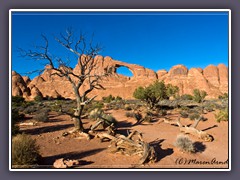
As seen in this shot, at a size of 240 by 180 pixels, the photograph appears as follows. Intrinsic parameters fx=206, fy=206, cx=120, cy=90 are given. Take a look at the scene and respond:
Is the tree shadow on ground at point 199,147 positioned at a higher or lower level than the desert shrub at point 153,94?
lower

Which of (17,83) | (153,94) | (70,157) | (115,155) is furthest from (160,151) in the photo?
(153,94)

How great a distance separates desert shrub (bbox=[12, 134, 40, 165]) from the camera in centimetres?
533

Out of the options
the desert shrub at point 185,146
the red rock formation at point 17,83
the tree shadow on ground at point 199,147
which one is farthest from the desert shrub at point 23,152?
the tree shadow on ground at point 199,147

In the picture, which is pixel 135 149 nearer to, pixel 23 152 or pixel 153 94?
pixel 23 152

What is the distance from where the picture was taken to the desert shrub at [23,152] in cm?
533

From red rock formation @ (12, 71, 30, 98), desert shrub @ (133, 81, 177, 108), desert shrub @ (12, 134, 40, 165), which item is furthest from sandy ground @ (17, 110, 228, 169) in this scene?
desert shrub @ (133, 81, 177, 108)

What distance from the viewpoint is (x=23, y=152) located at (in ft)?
17.8

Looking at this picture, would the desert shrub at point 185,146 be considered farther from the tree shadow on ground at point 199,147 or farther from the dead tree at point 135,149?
the dead tree at point 135,149

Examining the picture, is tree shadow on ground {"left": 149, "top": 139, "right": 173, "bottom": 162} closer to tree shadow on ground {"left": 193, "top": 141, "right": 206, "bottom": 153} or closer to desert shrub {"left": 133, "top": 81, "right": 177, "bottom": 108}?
tree shadow on ground {"left": 193, "top": 141, "right": 206, "bottom": 153}

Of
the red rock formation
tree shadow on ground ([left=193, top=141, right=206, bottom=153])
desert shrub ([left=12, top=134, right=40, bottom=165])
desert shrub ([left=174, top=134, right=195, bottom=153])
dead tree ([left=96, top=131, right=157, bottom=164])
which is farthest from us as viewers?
tree shadow on ground ([left=193, top=141, right=206, bottom=153])

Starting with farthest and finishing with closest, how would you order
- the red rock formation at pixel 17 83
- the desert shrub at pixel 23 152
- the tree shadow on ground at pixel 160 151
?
the red rock formation at pixel 17 83, the tree shadow on ground at pixel 160 151, the desert shrub at pixel 23 152

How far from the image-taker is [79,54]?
350 inches
